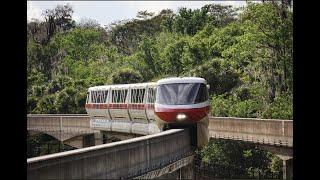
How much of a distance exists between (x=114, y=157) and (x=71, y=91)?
1844 inches

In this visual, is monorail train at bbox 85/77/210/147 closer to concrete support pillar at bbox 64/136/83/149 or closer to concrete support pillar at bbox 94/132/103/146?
concrete support pillar at bbox 94/132/103/146

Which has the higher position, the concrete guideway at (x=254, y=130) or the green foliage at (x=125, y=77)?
the green foliage at (x=125, y=77)

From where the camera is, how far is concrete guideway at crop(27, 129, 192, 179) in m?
11.8

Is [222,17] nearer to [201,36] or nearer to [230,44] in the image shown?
[201,36]

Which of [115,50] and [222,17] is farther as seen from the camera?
[115,50]

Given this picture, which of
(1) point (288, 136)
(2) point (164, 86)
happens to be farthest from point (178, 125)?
(1) point (288, 136)

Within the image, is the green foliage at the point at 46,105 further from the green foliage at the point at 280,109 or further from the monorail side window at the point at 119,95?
the green foliage at the point at 280,109

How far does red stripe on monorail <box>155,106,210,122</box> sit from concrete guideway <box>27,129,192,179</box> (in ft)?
3.67

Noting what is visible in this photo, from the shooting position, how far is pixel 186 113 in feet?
74.8

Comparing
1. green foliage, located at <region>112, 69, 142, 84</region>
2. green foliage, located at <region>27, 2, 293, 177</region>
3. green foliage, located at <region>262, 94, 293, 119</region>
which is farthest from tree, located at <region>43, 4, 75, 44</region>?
green foliage, located at <region>262, 94, 293, 119</region>

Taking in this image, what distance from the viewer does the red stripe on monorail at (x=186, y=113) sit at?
74.8 ft

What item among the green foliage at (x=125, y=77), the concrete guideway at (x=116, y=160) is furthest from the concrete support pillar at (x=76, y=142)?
the concrete guideway at (x=116, y=160)

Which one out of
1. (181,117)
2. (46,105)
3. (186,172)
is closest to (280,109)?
(186,172)

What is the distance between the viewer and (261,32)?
143 ft
